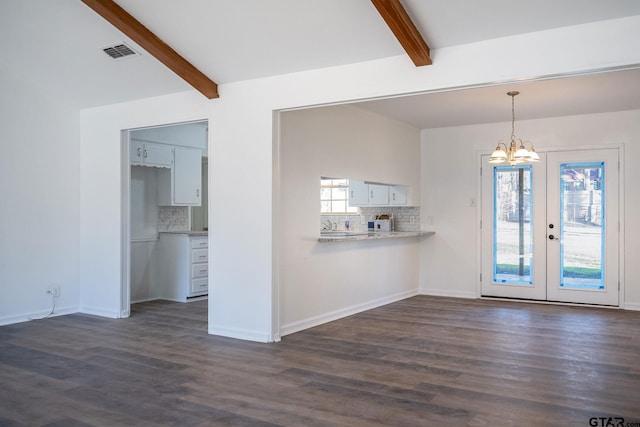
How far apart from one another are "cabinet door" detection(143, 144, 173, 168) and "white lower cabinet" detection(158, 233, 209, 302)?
3.23ft

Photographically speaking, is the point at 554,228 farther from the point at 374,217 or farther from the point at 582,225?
the point at 374,217

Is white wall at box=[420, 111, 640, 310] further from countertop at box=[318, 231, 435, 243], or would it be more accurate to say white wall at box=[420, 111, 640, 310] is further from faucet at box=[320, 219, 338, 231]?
faucet at box=[320, 219, 338, 231]

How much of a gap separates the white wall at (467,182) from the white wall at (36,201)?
4.88m

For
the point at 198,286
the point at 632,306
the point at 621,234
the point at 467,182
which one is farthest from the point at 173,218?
the point at 632,306

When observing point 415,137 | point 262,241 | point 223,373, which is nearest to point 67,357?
point 223,373

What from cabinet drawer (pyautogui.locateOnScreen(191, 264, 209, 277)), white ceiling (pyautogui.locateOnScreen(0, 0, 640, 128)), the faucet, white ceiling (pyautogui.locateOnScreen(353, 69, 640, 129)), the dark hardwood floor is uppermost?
white ceiling (pyautogui.locateOnScreen(0, 0, 640, 128))

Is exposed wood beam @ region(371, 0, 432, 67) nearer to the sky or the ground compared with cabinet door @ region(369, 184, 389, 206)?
nearer to the sky

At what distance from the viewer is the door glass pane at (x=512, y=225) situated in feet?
24.1

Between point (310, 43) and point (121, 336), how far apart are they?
328 centimetres

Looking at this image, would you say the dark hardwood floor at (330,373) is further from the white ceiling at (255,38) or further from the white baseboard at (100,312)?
the white ceiling at (255,38)

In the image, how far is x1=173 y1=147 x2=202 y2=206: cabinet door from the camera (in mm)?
7410

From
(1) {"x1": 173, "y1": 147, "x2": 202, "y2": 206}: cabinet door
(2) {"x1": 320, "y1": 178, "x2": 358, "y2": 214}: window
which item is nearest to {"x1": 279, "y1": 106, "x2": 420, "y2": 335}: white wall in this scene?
(2) {"x1": 320, "y1": 178, "x2": 358, "y2": 214}: window

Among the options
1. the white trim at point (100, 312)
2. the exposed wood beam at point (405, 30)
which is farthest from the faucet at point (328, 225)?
the exposed wood beam at point (405, 30)

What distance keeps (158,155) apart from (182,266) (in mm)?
1542
